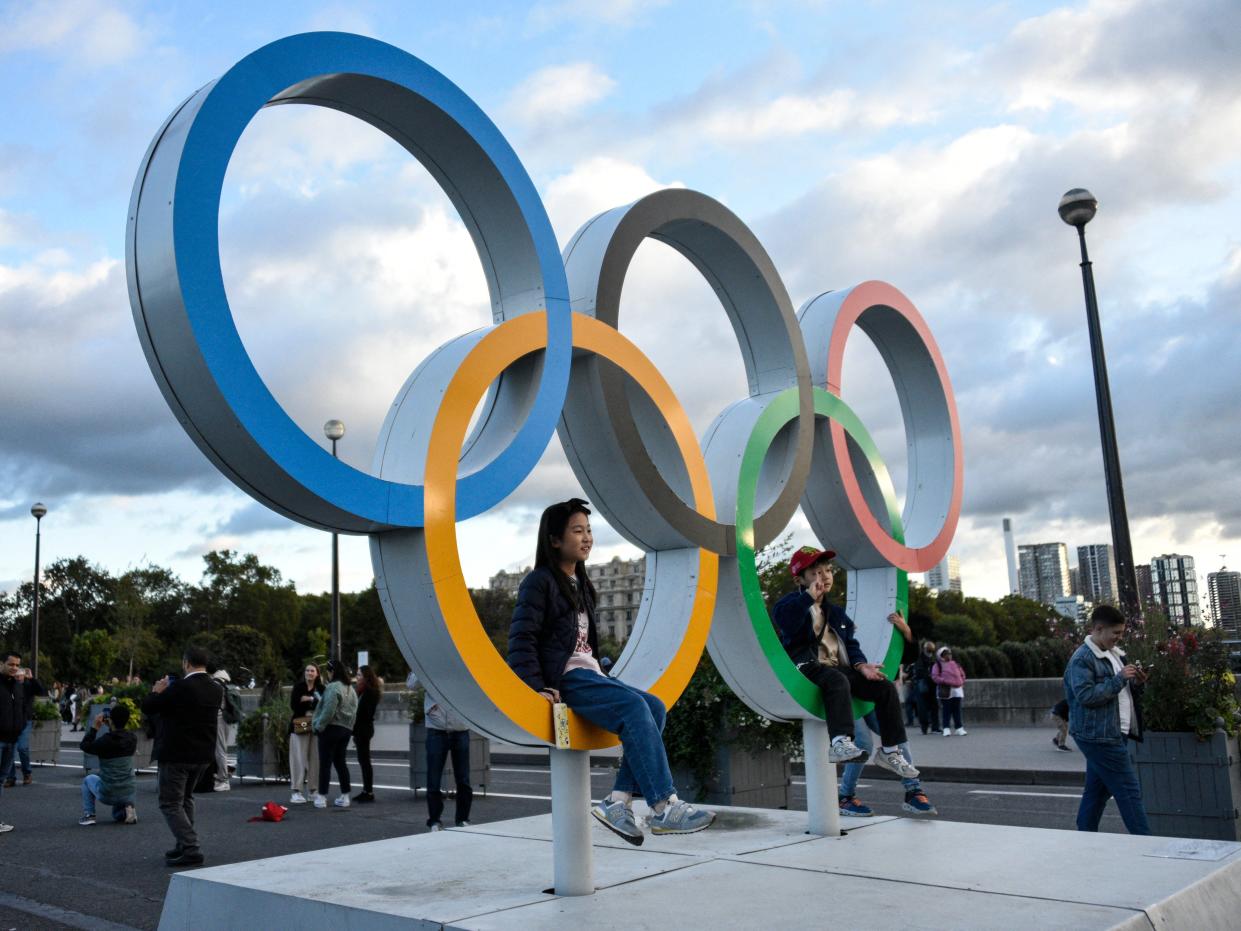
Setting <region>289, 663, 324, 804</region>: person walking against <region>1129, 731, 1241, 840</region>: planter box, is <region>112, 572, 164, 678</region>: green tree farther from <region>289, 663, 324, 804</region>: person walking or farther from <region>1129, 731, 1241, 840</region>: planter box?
<region>1129, 731, 1241, 840</region>: planter box

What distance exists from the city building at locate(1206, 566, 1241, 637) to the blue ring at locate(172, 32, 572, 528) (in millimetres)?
6488

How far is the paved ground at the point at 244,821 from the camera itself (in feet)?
24.7

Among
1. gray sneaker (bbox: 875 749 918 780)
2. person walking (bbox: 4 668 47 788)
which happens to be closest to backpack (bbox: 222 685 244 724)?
person walking (bbox: 4 668 47 788)

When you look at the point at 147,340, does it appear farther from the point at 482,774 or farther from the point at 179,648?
the point at 179,648

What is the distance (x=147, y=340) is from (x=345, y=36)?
1563 millimetres

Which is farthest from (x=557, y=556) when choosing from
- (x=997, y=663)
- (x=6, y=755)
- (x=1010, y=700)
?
(x=997, y=663)

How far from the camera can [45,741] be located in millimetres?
21172

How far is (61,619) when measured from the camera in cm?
7300

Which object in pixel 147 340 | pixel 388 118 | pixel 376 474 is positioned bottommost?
pixel 376 474

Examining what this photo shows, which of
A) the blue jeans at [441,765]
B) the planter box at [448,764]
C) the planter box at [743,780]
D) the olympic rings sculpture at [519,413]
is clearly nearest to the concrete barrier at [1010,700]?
the planter box at [448,764]

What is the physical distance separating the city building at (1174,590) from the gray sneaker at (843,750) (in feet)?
14.4

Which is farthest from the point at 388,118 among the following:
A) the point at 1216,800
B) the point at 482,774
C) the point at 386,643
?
the point at 386,643

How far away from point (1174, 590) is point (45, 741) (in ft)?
66.0

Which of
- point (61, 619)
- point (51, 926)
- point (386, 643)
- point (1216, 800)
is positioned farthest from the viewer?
point (386, 643)
